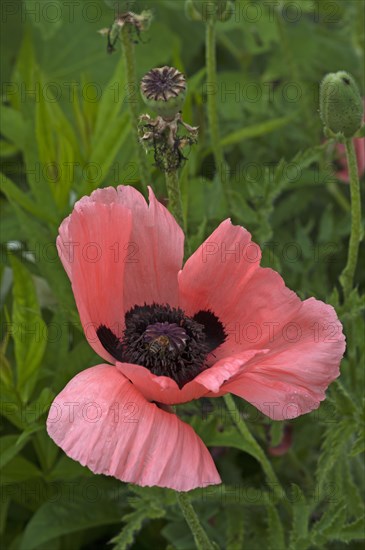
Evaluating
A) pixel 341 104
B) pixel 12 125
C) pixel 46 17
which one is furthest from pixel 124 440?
pixel 46 17

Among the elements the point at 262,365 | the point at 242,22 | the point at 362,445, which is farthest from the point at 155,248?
the point at 242,22

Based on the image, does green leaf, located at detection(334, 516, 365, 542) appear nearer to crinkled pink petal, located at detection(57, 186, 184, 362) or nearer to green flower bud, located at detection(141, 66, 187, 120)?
crinkled pink petal, located at detection(57, 186, 184, 362)

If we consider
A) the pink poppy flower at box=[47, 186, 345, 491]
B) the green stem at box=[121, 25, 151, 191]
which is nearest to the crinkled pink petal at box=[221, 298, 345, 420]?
the pink poppy flower at box=[47, 186, 345, 491]

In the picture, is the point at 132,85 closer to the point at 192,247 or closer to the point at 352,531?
the point at 192,247

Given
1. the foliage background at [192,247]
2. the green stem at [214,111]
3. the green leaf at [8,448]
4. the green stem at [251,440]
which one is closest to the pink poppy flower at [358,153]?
the foliage background at [192,247]

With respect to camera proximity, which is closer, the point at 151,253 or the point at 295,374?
the point at 295,374

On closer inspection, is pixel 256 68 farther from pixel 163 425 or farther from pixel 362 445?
pixel 163 425
